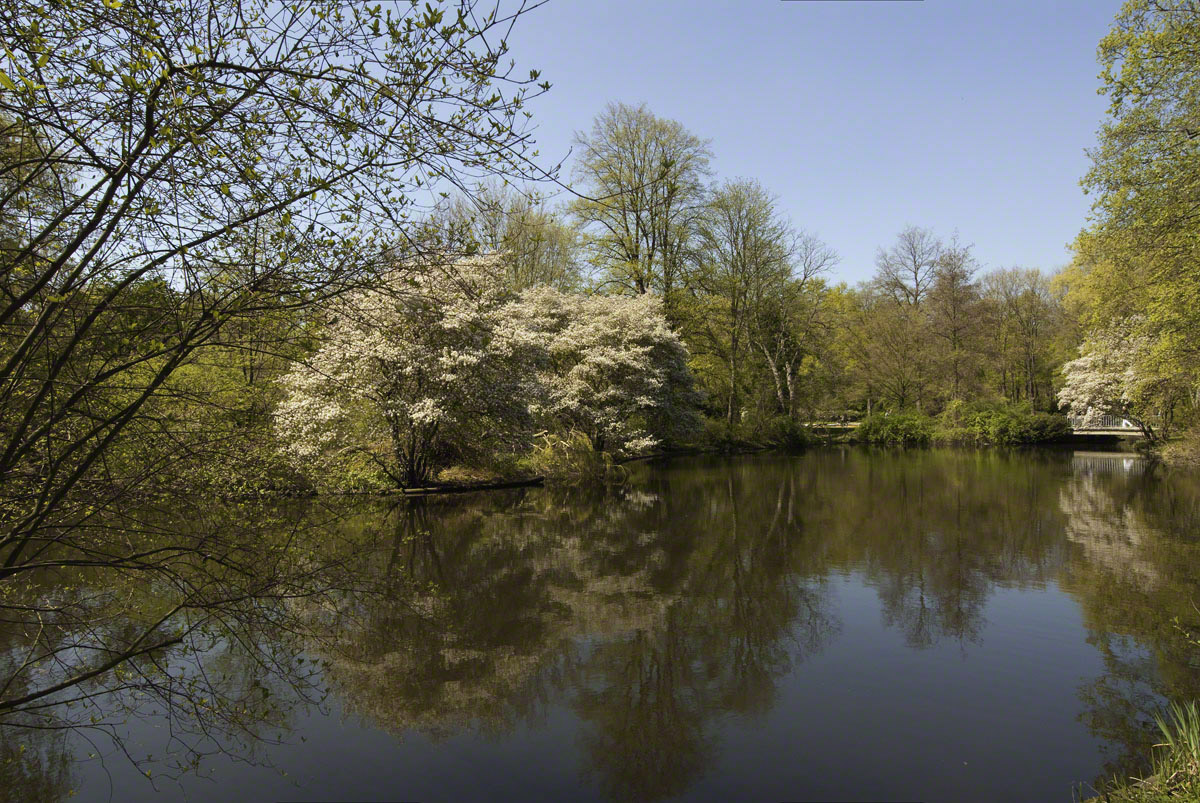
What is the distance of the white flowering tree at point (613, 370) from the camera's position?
22.5 metres

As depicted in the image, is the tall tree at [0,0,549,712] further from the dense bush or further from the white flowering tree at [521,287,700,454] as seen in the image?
the dense bush

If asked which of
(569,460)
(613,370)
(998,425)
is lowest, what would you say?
(569,460)

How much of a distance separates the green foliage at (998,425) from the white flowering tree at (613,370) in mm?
15658

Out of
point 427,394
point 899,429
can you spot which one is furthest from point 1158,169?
point 899,429

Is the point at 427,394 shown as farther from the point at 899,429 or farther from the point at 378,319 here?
the point at 899,429

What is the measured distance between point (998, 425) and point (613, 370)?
1955 cm

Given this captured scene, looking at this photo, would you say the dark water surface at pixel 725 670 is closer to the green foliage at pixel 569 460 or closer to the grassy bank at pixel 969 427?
the green foliage at pixel 569 460

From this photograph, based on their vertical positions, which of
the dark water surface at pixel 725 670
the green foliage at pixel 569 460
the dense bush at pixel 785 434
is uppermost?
the dense bush at pixel 785 434

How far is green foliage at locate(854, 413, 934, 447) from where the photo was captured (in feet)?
116

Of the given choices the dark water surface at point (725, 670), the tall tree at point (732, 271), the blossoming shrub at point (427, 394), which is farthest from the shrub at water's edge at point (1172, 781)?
the tall tree at point (732, 271)

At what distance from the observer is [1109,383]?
26.0 metres

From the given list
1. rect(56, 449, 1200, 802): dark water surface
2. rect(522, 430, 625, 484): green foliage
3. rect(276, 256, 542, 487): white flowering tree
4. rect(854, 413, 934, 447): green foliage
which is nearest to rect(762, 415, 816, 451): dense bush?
rect(854, 413, 934, 447): green foliage

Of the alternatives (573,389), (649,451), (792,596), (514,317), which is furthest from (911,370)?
(792,596)

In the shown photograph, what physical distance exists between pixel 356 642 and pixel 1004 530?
426 inches
